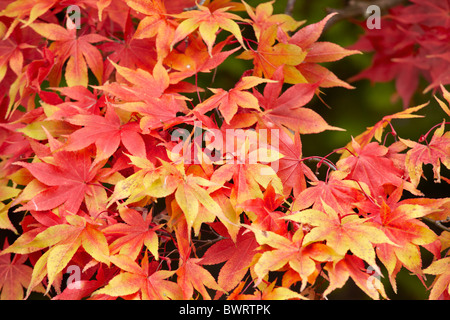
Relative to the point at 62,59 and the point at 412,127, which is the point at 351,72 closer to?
the point at 412,127

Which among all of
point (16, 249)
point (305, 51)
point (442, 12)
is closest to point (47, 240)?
point (16, 249)

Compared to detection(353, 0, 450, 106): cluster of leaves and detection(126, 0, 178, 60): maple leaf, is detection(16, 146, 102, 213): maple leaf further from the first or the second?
detection(353, 0, 450, 106): cluster of leaves

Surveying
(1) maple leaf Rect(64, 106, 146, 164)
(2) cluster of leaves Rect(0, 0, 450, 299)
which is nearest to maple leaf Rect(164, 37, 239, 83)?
(2) cluster of leaves Rect(0, 0, 450, 299)

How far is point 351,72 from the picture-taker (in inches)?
62.7

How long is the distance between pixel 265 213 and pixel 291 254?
0.26ft

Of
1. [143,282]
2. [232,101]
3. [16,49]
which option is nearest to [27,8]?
[16,49]

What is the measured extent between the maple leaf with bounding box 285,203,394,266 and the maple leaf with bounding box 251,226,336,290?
13 mm

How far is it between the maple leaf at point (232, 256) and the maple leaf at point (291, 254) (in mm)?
73

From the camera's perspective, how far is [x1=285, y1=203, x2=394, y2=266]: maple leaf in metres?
0.56

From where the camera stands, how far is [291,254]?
0.58 m

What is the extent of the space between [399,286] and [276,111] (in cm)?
97

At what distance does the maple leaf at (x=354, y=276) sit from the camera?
554mm

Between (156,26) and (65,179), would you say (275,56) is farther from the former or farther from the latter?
(65,179)

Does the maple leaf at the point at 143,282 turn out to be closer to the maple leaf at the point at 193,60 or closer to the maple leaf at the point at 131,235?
the maple leaf at the point at 131,235
